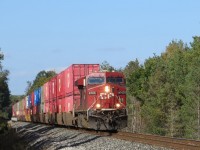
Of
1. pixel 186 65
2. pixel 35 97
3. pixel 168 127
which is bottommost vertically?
pixel 168 127

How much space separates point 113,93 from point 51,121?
16922mm

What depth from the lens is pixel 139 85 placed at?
8800 centimetres

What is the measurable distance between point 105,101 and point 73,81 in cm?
468

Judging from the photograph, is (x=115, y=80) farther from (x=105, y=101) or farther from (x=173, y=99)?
(x=173, y=99)

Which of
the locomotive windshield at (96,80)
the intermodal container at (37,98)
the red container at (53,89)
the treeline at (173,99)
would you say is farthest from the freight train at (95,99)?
the treeline at (173,99)

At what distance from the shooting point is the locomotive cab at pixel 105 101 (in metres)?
27.6

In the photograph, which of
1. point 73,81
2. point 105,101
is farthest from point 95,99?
point 73,81

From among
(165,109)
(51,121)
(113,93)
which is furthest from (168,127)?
(113,93)

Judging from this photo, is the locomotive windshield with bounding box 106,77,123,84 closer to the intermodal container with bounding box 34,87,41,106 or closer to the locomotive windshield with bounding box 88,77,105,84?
the locomotive windshield with bounding box 88,77,105,84

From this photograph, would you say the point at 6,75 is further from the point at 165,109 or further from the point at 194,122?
the point at 194,122

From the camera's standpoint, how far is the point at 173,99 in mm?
68812

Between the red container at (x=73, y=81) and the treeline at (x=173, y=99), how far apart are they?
23108mm

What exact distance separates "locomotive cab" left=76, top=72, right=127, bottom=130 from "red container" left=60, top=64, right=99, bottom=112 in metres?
2.87

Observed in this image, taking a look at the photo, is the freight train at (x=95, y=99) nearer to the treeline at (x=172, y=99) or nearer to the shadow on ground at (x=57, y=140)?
the shadow on ground at (x=57, y=140)
